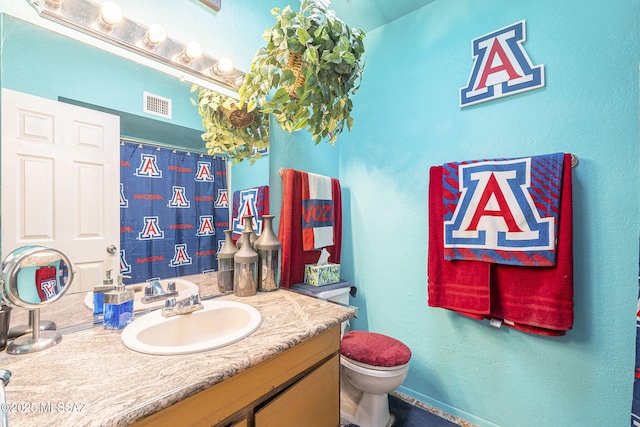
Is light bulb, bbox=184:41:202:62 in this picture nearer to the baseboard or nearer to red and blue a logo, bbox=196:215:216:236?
red and blue a logo, bbox=196:215:216:236

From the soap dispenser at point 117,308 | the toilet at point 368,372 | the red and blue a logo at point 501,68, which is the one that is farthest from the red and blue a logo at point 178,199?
the red and blue a logo at point 501,68

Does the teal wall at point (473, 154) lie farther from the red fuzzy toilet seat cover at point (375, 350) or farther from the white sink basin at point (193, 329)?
the white sink basin at point (193, 329)

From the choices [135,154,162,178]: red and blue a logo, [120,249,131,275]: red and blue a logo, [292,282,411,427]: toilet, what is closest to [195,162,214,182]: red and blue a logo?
[135,154,162,178]: red and blue a logo

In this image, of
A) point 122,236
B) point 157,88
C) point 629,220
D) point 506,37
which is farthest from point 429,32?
point 122,236

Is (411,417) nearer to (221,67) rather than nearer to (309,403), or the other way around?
(309,403)

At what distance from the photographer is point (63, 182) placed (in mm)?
815

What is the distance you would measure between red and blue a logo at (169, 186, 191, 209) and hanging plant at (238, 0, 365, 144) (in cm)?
47

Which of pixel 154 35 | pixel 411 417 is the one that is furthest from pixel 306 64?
pixel 411 417

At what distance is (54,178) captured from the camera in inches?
31.4

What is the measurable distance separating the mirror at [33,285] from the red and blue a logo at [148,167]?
37cm

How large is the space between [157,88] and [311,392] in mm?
1270

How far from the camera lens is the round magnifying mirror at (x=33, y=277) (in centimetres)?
65

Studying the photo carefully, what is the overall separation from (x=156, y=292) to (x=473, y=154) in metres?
1.62

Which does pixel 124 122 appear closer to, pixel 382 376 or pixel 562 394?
pixel 382 376
